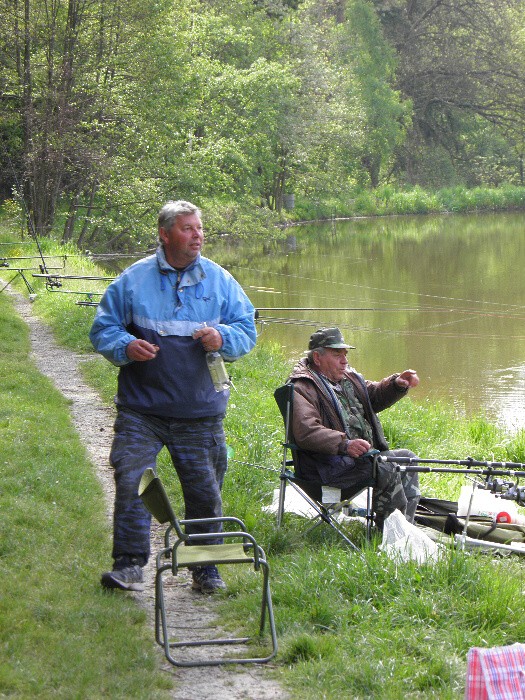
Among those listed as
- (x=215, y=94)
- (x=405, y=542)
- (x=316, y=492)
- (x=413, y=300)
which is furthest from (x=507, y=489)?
(x=215, y=94)

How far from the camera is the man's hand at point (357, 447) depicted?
17.4 ft

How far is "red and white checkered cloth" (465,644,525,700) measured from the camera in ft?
9.22

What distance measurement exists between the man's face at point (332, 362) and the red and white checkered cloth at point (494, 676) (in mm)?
2951

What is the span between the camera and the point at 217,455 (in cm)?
464

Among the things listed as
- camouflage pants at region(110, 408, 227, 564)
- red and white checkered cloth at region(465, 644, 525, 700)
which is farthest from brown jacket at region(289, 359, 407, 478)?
red and white checkered cloth at region(465, 644, 525, 700)

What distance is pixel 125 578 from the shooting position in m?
4.41

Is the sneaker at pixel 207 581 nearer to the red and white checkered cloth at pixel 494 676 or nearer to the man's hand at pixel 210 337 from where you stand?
the man's hand at pixel 210 337

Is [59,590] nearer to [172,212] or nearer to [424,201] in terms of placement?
[172,212]

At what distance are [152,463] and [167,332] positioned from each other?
0.53 metres

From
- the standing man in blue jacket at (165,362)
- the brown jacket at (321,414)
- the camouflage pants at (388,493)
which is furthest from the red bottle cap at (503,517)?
the standing man in blue jacket at (165,362)

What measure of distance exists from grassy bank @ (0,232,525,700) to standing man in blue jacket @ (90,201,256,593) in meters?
0.37

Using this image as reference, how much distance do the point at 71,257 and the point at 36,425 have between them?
11812 mm

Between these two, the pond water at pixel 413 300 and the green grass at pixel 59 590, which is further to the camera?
the pond water at pixel 413 300

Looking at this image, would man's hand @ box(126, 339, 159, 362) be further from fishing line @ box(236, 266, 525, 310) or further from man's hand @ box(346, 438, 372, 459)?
fishing line @ box(236, 266, 525, 310)
